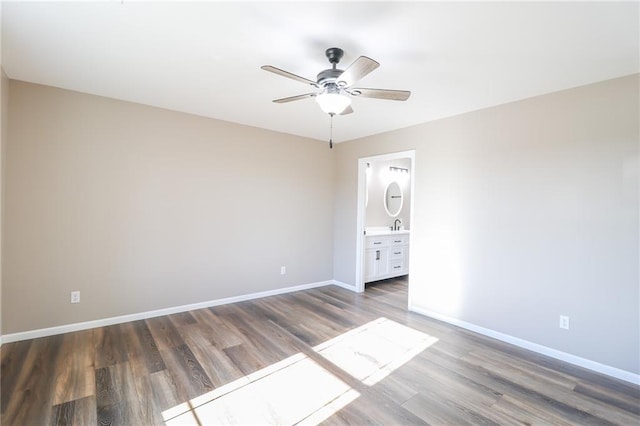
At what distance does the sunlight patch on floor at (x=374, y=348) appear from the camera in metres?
2.48

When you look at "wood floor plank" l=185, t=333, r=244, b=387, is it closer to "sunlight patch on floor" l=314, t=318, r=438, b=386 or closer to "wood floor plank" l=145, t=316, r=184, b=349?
"wood floor plank" l=145, t=316, r=184, b=349

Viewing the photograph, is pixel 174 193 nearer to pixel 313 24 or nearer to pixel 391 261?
pixel 313 24

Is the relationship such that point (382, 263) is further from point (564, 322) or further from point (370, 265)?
point (564, 322)

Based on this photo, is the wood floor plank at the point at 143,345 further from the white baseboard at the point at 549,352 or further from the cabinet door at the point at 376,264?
the cabinet door at the point at 376,264

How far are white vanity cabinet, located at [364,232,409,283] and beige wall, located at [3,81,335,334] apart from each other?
1314 millimetres

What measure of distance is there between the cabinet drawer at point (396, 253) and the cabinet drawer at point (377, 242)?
0.75ft

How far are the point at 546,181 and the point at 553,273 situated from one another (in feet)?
2.99

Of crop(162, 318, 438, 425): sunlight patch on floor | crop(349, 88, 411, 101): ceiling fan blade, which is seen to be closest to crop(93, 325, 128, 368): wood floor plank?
crop(162, 318, 438, 425): sunlight patch on floor

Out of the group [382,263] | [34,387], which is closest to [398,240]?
[382,263]

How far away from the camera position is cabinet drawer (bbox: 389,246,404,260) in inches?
215

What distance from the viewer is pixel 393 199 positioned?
20.2 feet

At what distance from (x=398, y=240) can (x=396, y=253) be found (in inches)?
10.2

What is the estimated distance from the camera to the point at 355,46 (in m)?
2.08

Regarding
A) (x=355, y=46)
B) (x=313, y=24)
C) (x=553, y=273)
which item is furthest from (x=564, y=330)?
(x=313, y=24)
